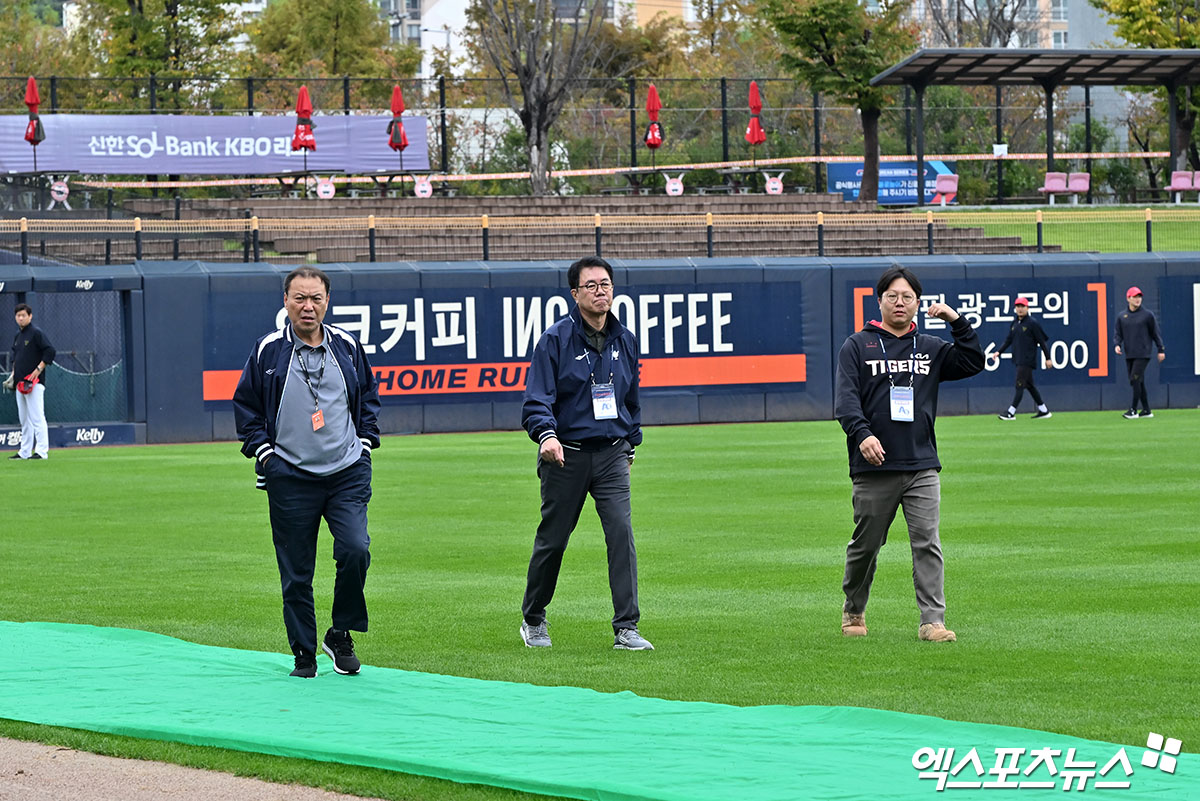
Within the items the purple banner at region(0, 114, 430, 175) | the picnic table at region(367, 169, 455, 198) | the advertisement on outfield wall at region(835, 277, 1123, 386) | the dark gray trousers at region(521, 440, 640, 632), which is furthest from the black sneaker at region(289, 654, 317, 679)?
the picnic table at region(367, 169, 455, 198)

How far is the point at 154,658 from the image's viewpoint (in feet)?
27.2

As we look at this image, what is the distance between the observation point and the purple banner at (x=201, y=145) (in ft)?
122

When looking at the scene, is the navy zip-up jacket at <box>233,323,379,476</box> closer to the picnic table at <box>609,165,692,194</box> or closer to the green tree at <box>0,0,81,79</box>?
the picnic table at <box>609,165,692,194</box>

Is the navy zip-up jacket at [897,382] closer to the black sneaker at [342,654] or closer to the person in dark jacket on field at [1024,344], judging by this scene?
the black sneaker at [342,654]

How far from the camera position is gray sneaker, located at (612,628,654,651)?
8.55 metres

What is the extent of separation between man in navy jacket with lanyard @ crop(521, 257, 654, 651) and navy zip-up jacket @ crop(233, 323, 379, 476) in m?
1.04

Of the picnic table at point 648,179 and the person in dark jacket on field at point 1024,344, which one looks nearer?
the person in dark jacket on field at point 1024,344

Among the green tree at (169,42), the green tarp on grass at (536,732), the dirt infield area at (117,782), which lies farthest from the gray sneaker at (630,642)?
the green tree at (169,42)

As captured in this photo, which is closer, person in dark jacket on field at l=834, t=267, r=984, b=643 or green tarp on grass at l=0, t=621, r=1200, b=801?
green tarp on grass at l=0, t=621, r=1200, b=801

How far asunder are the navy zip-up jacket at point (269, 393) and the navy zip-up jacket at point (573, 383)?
1018 mm

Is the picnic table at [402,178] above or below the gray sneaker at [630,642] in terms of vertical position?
above

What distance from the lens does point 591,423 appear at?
8.55 meters

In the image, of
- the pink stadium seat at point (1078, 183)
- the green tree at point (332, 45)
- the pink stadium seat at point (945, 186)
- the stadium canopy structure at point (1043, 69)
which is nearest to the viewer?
the stadium canopy structure at point (1043, 69)

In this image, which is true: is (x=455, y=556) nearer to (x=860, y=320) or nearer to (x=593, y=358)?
(x=593, y=358)
